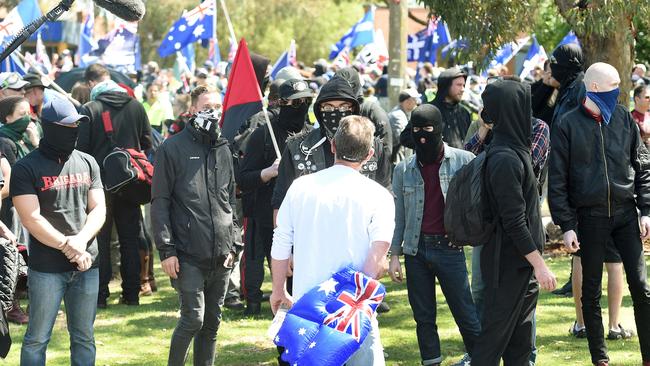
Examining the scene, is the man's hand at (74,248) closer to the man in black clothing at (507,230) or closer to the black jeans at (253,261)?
the man in black clothing at (507,230)

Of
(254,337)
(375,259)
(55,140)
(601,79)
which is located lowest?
(254,337)

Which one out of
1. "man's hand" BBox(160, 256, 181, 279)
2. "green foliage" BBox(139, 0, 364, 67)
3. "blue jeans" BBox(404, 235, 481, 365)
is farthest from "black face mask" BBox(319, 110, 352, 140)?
"green foliage" BBox(139, 0, 364, 67)

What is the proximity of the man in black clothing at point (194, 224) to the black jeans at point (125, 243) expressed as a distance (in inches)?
131

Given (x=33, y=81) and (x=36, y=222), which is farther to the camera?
(x=33, y=81)

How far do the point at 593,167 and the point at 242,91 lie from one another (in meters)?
3.05

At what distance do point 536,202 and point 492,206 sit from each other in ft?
0.88

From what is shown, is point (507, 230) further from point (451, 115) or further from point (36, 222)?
point (451, 115)

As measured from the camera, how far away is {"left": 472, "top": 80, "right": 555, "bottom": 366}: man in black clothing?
20.1 feet

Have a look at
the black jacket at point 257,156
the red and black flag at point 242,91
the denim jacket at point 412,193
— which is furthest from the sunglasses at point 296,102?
the denim jacket at point 412,193

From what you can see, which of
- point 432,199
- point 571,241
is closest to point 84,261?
point 432,199

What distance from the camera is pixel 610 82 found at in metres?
7.32

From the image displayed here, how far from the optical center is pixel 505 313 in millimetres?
6207

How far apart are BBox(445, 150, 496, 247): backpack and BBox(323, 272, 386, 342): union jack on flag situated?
100cm

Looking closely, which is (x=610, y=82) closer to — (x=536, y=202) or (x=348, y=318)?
(x=536, y=202)
